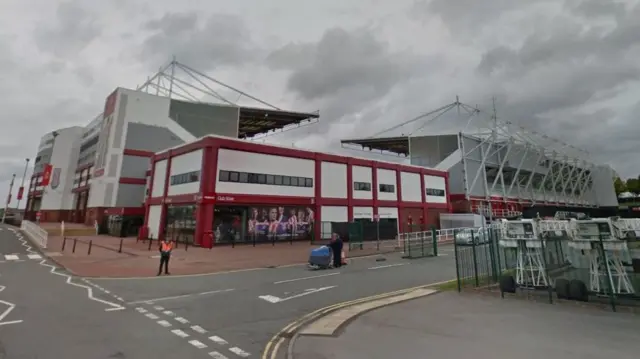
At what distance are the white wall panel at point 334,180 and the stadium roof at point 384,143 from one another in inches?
1109

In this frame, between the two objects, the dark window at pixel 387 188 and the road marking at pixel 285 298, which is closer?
the road marking at pixel 285 298

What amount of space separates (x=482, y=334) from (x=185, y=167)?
1242 inches

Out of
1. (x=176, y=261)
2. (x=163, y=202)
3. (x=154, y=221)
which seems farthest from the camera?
(x=154, y=221)

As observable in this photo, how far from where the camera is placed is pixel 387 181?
4488 centimetres

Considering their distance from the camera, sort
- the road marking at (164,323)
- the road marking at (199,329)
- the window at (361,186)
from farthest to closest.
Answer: the window at (361,186), the road marking at (164,323), the road marking at (199,329)

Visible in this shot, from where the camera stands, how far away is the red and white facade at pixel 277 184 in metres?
30.1

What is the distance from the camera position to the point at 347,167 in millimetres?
40469

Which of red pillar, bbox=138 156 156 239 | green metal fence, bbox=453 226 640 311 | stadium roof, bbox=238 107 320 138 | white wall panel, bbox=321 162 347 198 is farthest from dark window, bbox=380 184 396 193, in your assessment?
green metal fence, bbox=453 226 640 311

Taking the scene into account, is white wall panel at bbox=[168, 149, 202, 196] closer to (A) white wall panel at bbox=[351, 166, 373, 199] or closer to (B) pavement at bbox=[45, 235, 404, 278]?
(B) pavement at bbox=[45, 235, 404, 278]

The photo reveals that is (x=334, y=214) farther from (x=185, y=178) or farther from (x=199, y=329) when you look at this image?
(x=199, y=329)

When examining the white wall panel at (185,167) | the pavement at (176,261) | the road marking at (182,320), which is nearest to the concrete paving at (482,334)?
the road marking at (182,320)

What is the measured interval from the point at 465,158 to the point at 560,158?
3533 cm

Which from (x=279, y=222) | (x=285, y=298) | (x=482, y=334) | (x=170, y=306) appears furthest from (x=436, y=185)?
(x=170, y=306)

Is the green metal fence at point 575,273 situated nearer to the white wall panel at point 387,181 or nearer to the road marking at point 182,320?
the road marking at point 182,320
